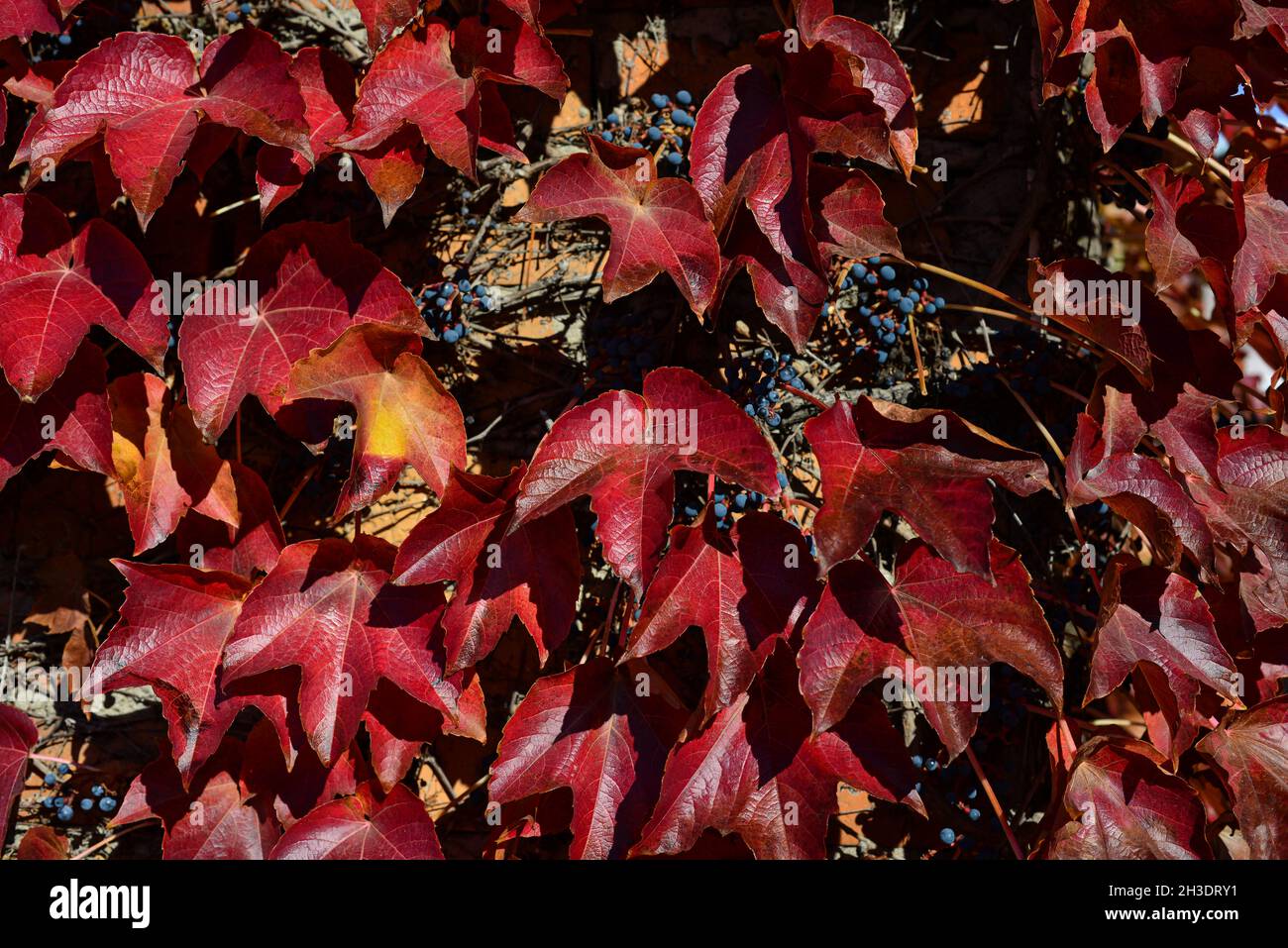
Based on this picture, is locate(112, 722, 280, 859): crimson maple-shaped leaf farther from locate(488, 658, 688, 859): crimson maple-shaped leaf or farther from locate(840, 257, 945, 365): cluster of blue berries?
locate(840, 257, 945, 365): cluster of blue berries

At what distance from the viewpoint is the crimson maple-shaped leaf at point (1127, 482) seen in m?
1.57

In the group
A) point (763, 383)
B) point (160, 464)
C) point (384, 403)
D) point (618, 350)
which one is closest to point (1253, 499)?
point (763, 383)

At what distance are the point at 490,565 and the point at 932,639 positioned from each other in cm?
68

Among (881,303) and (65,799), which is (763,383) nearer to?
(881,303)

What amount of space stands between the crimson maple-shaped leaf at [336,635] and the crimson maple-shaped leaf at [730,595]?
0.40 meters

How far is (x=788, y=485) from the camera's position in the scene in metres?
1.96

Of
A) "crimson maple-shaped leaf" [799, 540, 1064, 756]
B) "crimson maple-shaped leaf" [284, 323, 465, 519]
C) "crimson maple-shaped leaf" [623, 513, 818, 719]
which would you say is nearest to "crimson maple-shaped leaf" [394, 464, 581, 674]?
"crimson maple-shaped leaf" [284, 323, 465, 519]

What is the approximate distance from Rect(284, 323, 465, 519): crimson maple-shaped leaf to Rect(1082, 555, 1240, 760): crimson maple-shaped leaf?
105 cm

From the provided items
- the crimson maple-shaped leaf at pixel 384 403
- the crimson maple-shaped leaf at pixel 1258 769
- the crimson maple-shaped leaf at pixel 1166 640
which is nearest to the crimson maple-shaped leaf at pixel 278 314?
the crimson maple-shaped leaf at pixel 384 403

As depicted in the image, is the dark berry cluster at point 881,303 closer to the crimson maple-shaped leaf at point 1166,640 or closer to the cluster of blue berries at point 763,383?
the cluster of blue berries at point 763,383

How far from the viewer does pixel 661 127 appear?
1922mm
